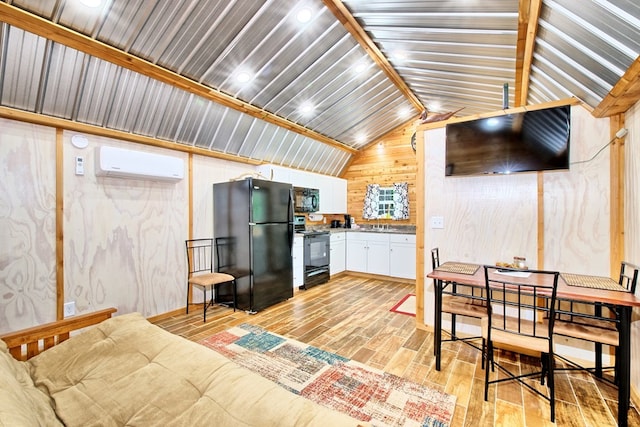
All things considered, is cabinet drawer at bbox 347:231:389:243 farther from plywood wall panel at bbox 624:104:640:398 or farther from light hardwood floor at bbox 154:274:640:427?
plywood wall panel at bbox 624:104:640:398

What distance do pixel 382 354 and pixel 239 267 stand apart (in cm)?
216

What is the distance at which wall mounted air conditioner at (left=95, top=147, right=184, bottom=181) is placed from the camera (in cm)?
297

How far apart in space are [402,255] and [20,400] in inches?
200

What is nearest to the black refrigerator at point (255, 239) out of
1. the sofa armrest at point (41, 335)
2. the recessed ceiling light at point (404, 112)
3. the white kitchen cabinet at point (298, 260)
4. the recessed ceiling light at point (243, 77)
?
the white kitchen cabinet at point (298, 260)

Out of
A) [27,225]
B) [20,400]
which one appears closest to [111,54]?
[27,225]

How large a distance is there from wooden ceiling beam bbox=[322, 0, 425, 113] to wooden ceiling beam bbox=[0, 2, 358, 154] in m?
1.63

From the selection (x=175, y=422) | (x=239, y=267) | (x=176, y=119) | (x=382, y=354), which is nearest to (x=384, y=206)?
(x=239, y=267)

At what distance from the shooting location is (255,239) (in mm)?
3766

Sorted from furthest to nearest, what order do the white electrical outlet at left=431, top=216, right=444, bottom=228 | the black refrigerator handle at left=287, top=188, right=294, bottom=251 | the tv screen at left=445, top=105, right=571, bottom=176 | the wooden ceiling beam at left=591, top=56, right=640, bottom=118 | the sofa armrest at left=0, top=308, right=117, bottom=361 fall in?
the black refrigerator handle at left=287, top=188, right=294, bottom=251 < the white electrical outlet at left=431, top=216, right=444, bottom=228 < the tv screen at left=445, top=105, right=571, bottom=176 < the wooden ceiling beam at left=591, top=56, right=640, bottom=118 < the sofa armrest at left=0, top=308, right=117, bottom=361

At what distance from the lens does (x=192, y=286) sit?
12.8 feet

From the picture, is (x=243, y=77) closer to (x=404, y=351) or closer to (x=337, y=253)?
(x=404, y=351)

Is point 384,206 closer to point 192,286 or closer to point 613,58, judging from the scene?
point 192,286

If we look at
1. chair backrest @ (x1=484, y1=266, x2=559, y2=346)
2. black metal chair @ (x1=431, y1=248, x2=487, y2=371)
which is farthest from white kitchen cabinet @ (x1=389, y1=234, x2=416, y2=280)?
chair backrest @ (x1=484, y1=266, x2=559, y2=346)

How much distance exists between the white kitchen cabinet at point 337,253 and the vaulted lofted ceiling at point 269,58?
2472 mm
